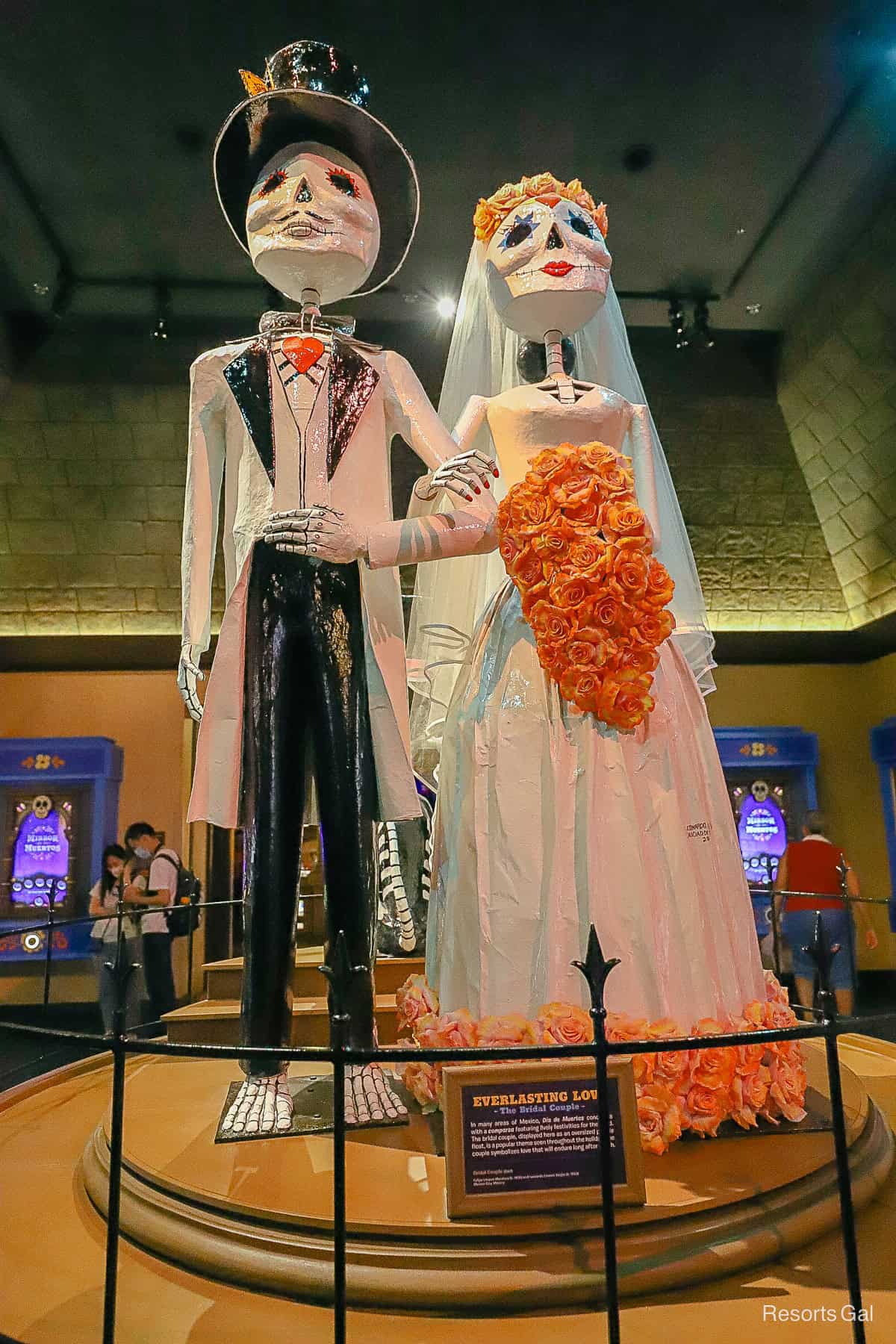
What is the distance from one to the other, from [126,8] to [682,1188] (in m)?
5.83

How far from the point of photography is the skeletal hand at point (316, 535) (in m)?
2.44

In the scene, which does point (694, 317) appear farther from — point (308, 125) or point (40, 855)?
point (40, 855)

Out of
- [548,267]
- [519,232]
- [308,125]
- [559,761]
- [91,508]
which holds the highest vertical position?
[91,508]

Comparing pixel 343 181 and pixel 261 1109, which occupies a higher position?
pixel 343 181

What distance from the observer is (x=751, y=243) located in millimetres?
6918

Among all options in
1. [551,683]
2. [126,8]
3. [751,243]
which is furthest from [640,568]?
[751,243]

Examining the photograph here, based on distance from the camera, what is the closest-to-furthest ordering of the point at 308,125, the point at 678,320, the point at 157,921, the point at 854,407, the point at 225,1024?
the point at 308,125
the point at 225,1024
the point at 157,921
the point at 678,320
the point at 854,407

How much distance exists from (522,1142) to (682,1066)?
2.15 feet

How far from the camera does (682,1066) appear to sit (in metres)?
2.27

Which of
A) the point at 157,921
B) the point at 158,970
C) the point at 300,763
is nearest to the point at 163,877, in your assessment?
the point at 157,921

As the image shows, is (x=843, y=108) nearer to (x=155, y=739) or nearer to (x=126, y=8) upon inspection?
(x=126, y=8)

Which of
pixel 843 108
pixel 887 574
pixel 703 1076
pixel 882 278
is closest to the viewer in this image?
pixel 703 1076

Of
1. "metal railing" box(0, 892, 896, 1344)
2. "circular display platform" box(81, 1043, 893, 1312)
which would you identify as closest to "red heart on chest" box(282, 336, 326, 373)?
"metal railing" box(0, 892, 896, 1344)

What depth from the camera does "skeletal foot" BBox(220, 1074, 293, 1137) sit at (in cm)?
227
